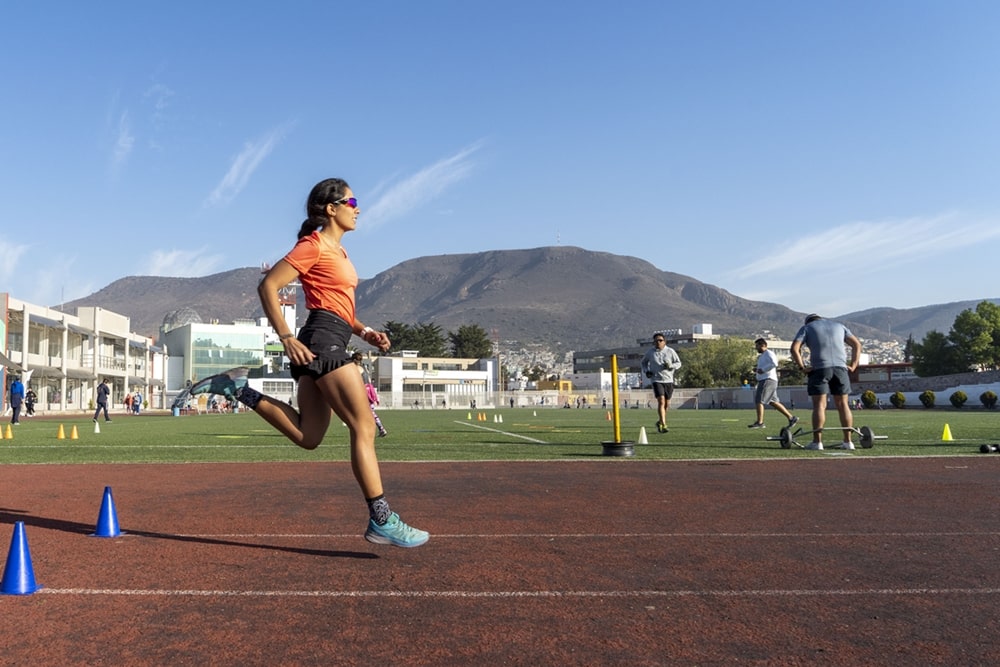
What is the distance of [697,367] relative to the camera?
128m

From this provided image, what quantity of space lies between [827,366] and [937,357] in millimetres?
99796

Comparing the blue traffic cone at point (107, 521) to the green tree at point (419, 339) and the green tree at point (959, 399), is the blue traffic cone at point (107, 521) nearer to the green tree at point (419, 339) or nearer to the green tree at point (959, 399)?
the green tree at point (959, 399)

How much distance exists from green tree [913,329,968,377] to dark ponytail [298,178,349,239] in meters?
105

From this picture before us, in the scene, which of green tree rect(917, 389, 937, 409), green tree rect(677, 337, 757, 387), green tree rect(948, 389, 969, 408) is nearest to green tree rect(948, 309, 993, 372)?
green tree rect(677, 337, 757, 387)

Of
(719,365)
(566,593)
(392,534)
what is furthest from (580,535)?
(719,365)

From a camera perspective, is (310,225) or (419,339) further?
(419,339)

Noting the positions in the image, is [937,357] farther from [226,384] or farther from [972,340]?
[226,384]

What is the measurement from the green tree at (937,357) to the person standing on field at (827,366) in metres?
95.6

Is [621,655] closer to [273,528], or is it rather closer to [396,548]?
[396,548]

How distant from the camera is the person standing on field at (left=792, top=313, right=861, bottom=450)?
12055 mm

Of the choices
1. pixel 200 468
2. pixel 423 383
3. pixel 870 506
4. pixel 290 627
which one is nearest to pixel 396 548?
pixel 290 627

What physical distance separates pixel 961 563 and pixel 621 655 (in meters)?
2.47

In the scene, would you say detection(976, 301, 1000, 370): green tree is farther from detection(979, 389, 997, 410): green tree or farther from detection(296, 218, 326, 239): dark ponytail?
detection(296, 218, 326, 239): dark ponytail

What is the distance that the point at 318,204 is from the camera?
516cm
